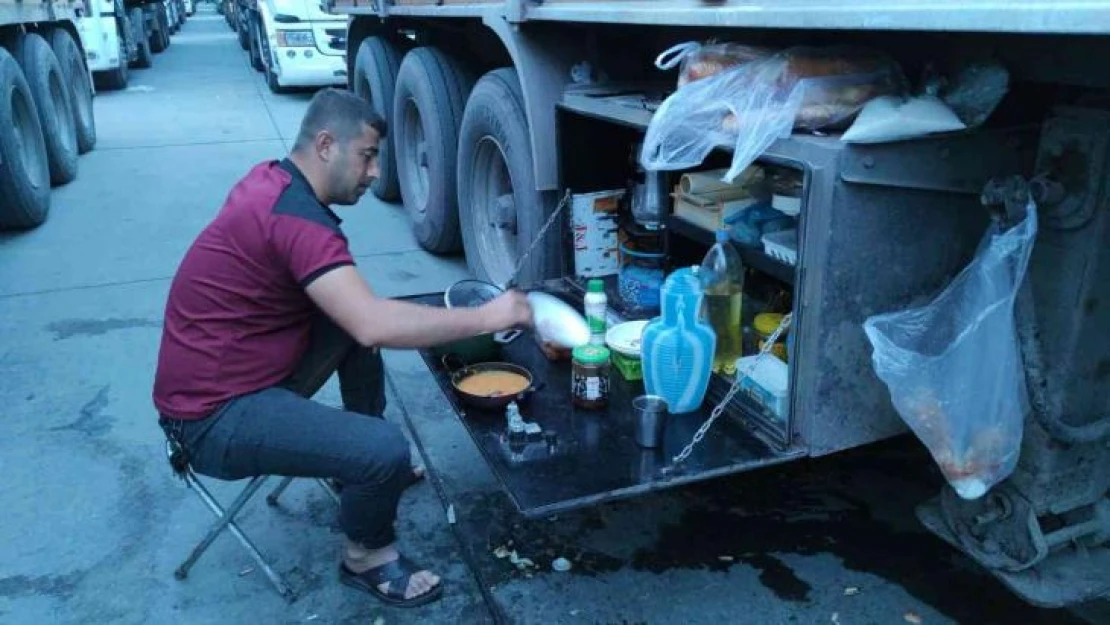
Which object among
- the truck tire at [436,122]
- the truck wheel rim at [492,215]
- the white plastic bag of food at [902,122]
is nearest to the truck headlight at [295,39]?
the truck tire at [436,122]

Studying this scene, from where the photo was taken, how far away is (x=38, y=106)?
6551mm

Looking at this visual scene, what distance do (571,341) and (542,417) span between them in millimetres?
306

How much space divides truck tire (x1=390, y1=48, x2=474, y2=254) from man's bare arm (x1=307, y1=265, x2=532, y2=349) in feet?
8.73

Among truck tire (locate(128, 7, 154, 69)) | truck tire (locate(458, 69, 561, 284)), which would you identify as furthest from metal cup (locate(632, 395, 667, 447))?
truck tire (locate(128, 7, 154, 69))

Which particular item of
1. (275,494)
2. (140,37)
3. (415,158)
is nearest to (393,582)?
(275,494)

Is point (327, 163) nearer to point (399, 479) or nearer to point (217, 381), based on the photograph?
point (217, 381)

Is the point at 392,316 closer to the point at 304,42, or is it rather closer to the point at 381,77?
the point at 381,77

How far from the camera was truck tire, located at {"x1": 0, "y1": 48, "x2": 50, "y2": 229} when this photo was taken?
18.2 feet

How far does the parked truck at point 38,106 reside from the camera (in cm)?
564

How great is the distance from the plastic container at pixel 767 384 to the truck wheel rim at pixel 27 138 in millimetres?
5570

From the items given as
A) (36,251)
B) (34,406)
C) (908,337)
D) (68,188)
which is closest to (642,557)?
(908,337)

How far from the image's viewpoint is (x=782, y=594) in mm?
2350

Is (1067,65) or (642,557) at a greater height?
(1067,65)

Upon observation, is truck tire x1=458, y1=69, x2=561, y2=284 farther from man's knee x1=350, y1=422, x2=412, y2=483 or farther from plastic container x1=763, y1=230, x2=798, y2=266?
man's knee x1=350, y1=422, x2=412, y2=483
